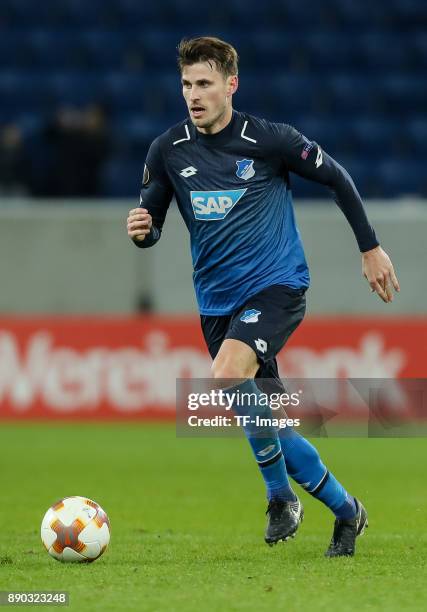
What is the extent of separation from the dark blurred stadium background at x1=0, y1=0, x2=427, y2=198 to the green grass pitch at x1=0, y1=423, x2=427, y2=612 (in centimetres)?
387

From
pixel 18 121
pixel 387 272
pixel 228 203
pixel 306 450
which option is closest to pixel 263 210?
pixel 228 203

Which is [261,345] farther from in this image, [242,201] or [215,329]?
[242,201]

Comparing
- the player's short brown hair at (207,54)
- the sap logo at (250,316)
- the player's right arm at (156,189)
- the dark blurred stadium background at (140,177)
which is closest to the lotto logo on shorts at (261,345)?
the sap logo at (250,316)

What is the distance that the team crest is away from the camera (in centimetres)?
591

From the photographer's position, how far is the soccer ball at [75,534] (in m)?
5.52

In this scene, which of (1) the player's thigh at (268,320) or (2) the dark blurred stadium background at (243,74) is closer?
(1) the player's thigh at (268,320)

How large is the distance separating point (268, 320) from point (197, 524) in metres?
1.91

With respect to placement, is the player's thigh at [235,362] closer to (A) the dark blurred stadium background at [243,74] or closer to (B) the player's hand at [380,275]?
(B) the player's hand at [380,275]

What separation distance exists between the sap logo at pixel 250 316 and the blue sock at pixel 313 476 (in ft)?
1.94

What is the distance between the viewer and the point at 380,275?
566cm

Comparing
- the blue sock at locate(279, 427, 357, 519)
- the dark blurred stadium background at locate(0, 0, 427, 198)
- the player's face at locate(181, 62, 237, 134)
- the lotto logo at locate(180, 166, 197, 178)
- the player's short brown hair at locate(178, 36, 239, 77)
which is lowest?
the blue sock at locate(279, 427, 357, 519)

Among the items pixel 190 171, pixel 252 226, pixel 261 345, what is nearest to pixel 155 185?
pixel 190 171

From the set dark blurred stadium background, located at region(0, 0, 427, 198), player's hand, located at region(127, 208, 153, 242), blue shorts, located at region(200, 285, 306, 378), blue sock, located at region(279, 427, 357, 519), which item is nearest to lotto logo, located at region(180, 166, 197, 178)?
player's hand, located at region(127, 208, 153, 242)

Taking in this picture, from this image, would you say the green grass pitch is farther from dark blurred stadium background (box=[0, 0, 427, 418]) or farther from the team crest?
the team crest
